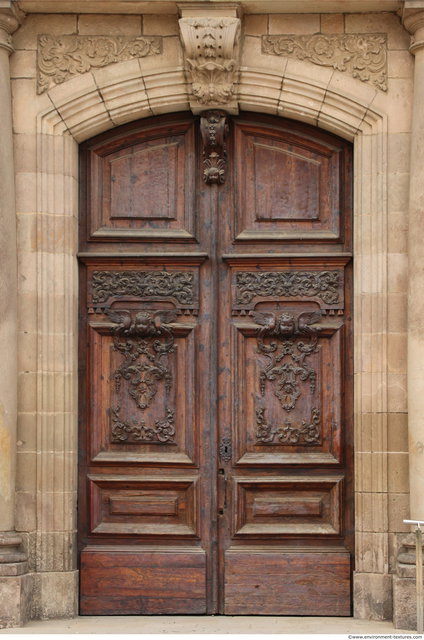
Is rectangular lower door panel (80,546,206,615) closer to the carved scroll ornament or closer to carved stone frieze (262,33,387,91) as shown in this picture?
the carved scroll ornament

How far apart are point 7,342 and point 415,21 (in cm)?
355

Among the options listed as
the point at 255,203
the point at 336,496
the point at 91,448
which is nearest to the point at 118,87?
the point at 255,203

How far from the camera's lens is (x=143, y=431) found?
896 cm

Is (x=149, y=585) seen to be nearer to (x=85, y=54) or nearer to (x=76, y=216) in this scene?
(x=76, y=216)

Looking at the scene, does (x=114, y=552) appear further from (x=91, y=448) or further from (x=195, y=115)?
(x=195, y=115)

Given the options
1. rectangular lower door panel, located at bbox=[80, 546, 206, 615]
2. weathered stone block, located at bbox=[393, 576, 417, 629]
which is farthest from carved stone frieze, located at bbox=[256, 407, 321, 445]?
weathered stone block, located at bbox=[393, 576, 417, 629]

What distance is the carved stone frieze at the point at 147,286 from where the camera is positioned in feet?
29.6

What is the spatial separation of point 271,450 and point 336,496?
56 cm

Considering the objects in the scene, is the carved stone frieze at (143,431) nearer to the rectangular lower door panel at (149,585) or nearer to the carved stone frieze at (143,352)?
the carved stone frieze at (143,352)

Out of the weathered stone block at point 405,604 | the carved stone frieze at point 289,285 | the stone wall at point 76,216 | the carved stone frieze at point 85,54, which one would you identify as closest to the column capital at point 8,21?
the stone wall at point 76,216

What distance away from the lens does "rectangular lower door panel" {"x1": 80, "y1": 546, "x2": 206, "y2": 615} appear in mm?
8859

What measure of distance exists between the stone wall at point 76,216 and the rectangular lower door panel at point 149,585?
0.22m

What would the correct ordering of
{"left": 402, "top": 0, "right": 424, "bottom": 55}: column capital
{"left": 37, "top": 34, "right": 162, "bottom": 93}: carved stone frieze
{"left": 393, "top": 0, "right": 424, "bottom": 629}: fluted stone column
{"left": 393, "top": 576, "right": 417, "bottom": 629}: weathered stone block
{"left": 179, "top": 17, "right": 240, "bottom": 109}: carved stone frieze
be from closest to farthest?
{"left": 393, "top": 576, "right": 417, "bottom": 629}: weathered stone block < {"left": 393, "top": 0, "right": 424, "bottom": 629}: fluted stone column < {"left": 402, "top": 0, "right": 424, "bottom": 55}: column capital < {"left": 179, "top": 17, "right": 240, "bottom": 109}: carved stone frieze < {"left": 37, "top": 34, "right": 162, "bottom": 93}: carved stone frieze

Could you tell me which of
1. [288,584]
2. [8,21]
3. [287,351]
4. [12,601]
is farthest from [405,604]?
[8,21]
